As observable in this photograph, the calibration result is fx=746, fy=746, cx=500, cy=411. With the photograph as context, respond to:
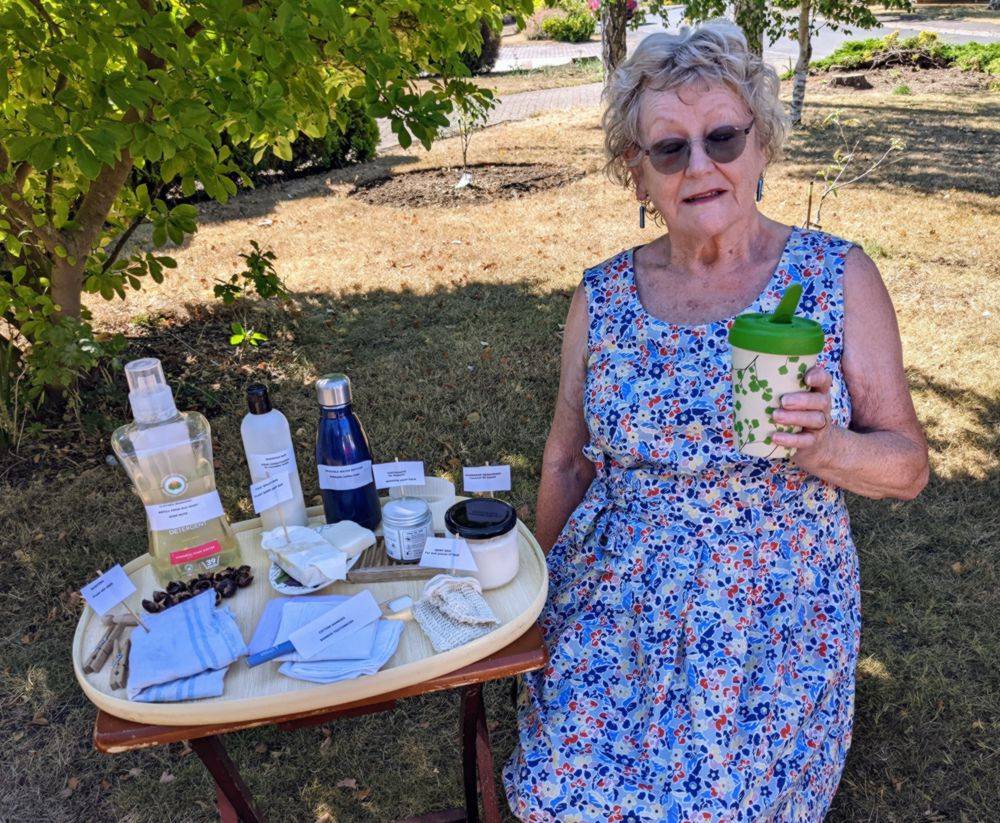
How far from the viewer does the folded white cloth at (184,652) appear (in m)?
1.29

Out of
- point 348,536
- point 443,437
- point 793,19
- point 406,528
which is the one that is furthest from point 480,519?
point 793,19

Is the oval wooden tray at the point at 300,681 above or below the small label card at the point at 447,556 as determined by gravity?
below

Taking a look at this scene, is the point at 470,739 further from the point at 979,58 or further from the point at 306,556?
the point at 979,58

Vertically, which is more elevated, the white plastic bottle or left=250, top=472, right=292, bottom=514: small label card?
the white plastic bottle

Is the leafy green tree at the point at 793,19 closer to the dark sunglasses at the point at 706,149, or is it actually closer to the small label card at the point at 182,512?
the dark sunglasses at the point at 706,149

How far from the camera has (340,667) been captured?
4.31 ft

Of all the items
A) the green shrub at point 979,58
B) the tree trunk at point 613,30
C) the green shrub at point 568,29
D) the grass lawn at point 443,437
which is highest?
the green shrub at point 568,29

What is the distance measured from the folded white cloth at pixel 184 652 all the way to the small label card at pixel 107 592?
8cm

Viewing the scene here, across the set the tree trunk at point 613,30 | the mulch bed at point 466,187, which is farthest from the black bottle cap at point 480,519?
the tree trunk at point 613,30

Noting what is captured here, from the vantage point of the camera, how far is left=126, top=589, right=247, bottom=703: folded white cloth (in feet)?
4.23

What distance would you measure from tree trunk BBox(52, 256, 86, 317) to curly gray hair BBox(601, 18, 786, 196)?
3.16m

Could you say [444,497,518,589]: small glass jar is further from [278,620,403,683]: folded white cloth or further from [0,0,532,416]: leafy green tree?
[0,0,532,416]: leafy green tree

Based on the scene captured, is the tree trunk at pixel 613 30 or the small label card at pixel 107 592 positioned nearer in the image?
the small label card at pixel 107 592

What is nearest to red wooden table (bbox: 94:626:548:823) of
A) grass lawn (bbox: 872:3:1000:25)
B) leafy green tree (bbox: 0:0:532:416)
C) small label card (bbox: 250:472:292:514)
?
small label card (bbox: 250:472:292:514)
